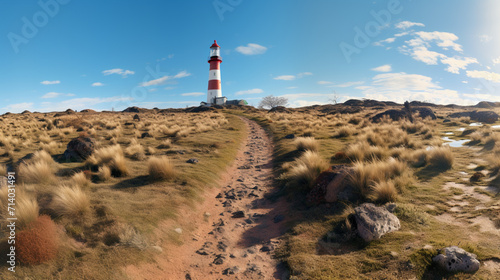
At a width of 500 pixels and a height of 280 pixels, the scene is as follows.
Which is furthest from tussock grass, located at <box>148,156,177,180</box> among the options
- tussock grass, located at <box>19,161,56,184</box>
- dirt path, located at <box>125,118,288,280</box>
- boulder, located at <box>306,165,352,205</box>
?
boulder, located at <box>306,165,352,205</box>

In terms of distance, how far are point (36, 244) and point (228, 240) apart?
4.22m

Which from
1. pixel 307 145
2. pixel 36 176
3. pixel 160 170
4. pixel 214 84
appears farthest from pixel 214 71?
pixel 36 176

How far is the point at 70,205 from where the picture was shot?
6.09 meters

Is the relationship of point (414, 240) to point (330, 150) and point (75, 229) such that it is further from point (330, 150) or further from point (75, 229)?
point (330, 150)

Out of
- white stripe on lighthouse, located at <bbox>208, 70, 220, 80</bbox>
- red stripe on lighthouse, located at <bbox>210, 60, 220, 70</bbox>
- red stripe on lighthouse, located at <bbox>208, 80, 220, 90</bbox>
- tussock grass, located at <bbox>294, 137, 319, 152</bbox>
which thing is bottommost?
tussock grass, located at <bbox>294, 137, 319, 152</bbox>

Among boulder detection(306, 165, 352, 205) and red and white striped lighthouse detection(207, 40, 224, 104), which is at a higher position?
red and white striped lighthouse detection(207, 40, 224, 104)

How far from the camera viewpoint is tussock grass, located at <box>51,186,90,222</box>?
19.8 feet

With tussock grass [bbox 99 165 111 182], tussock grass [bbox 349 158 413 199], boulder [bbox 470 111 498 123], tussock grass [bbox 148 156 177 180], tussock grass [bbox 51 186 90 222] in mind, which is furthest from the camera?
boulder [bbox 470 111 498 123]

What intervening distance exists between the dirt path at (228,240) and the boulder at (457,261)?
299 cm

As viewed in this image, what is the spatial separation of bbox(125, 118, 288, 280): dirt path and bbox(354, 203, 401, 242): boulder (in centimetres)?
214

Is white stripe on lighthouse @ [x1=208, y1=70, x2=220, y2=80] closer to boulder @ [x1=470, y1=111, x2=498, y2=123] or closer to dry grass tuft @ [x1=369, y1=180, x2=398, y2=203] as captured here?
boulder @ [x1=470, y1=111, x2=498, y2=123]

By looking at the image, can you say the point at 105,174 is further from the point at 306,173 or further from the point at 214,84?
the point at 214,84

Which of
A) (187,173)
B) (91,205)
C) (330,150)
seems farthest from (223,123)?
(91,205)

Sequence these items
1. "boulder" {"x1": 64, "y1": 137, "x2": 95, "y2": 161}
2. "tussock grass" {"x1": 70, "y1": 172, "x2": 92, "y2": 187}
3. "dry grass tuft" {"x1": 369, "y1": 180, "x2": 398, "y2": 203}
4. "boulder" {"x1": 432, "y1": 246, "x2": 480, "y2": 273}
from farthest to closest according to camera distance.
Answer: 1. "boulder" {"x1": 64, "y1": 137, "x2": 95, "y2": 161}
2. "tussock grass" {"x1": 70, "y1": 172, "x2": 92, "y2": 187}
3. "dry grass tuft" {"x1": 369, "y1": 180, "x2": 398, "y2": 203}
4. "boulder" {"x1": 432, "y1": 246, "x2": 480, "y2": 273}
